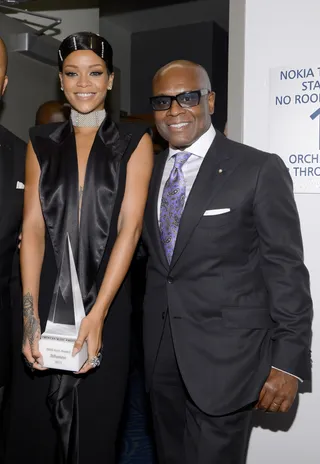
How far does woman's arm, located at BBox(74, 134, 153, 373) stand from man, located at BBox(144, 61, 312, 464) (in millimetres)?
85

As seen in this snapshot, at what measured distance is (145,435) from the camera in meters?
3.59

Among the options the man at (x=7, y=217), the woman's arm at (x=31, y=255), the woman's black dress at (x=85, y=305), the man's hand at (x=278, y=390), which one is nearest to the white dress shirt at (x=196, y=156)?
the woman's black dress at (x=85, y=305)

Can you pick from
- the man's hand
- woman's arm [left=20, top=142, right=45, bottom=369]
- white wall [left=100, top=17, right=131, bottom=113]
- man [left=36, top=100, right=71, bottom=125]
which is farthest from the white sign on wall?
white wall [left=100, top=17, right=131, bottom=113]

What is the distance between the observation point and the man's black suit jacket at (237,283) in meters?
2.00

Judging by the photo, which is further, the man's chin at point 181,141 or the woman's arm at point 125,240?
the man's chin at point 181,141

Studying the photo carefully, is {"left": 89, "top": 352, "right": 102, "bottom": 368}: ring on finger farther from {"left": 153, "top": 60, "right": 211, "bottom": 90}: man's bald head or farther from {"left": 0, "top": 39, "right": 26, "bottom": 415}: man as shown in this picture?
{"left": 153, "top": 60, "right": 211, "bottom": 90}: man's bald head

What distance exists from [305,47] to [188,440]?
1.80 m

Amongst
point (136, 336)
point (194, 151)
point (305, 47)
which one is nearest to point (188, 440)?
point (194, 151)

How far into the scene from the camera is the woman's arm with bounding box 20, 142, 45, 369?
6.91 ft

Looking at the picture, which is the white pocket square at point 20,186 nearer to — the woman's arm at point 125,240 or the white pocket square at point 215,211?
the woman's arm at point 125,240

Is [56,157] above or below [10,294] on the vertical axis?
above

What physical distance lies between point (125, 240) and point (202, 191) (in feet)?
1.08

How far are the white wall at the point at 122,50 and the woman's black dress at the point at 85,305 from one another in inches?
200

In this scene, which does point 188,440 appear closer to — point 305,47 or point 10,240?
point 10,240
